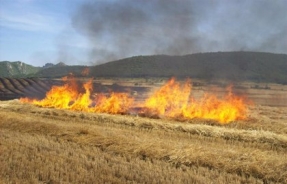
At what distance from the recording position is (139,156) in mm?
10633

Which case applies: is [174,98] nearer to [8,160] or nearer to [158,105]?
[158,105]

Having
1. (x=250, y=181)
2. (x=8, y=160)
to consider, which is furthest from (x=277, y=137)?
(x=8, y=160)

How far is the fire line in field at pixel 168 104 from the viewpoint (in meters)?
20.5

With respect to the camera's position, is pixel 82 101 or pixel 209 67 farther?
pixel 209 67

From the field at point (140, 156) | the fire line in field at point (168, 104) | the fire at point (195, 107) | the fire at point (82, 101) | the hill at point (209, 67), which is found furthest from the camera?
the hill at point (209, 67)

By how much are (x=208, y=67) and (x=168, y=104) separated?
6474 centimetres

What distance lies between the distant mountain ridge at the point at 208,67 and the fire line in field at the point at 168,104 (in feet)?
154

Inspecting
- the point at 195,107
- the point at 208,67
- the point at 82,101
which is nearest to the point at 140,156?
the point at 195,107

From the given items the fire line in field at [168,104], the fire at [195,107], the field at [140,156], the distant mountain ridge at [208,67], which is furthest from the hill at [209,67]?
the field at [140,156]

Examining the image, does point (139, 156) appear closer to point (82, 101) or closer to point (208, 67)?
point (82, 101)

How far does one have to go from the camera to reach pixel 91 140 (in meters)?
12.6

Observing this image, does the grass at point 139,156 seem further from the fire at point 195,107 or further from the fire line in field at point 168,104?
the fire line in field at point 168,104

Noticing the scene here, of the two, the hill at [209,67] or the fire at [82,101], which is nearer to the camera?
the fire at [82,101]

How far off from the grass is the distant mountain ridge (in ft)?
191
